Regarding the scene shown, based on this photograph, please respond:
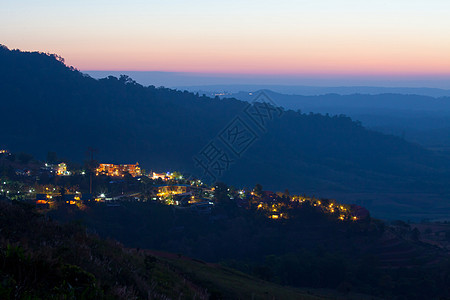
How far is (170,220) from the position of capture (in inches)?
1276

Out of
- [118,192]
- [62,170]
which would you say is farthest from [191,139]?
[118,192]

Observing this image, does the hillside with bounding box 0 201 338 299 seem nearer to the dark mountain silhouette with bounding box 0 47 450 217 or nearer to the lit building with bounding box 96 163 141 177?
the lit building with bounding box 96 163 141 177

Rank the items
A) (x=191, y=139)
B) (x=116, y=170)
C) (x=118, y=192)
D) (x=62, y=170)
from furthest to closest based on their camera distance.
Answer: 1. (x=191, y=139)
2. (x=116, y=170)
3. (x=62, y=170)
4. (x=118, y=192)

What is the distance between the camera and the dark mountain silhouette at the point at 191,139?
234 feet

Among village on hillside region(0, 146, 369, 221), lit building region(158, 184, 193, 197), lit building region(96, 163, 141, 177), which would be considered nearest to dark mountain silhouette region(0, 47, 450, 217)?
lit building region(96, 163, 141, 177)

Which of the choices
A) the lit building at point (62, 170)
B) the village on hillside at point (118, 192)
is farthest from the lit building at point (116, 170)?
the lit building at point (62, 170)

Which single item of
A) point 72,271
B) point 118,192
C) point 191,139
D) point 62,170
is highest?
point 72,271

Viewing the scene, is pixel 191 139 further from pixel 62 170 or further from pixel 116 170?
pixel 62 170

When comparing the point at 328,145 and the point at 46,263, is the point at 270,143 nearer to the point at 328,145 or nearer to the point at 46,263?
the point at 328,145

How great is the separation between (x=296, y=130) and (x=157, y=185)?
69.4 meters

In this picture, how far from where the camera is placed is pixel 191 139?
282 feet

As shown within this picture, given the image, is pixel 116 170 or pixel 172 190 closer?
pixel 172 190

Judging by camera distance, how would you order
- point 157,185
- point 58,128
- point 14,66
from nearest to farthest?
point 157,185 → point 58,128 → point 14,66

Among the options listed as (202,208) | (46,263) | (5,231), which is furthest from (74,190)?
(46,263)
